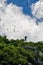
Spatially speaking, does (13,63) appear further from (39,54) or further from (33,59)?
(39,54)

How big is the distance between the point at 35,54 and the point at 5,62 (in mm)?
24003

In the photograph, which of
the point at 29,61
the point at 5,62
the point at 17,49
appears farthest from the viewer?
the point at 17,49

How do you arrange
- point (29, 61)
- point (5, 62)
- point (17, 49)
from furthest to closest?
point (17, 49), point (29, 61), point (5, 62)

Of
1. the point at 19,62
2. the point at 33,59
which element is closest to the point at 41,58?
the point at 33,59

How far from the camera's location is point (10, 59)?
11306cm

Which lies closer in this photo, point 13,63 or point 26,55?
point 13,63

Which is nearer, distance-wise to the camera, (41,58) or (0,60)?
(0,60)

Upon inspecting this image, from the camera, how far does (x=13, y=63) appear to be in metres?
111

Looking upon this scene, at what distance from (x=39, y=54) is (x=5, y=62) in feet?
89.8

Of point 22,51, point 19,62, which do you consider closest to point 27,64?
point 19,62

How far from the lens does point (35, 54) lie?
132 meters

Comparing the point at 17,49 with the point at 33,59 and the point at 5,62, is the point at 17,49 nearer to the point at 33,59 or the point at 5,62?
the point at 33,59

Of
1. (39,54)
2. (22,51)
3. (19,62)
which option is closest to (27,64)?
(19,62)

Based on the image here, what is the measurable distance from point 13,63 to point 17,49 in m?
16.8
